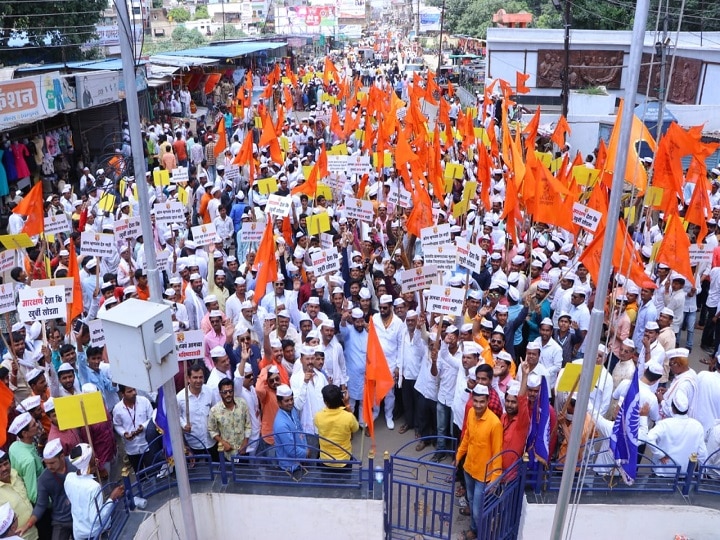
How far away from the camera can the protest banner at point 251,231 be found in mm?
9031

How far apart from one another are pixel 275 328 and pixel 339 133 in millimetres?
10507

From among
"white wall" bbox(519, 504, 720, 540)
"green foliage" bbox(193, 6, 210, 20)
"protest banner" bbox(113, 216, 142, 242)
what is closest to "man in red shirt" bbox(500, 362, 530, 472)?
"white wall" bbox(519, 504, 720, 540)

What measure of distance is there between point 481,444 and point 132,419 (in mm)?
3182

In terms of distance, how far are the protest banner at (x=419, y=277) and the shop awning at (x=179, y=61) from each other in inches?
741

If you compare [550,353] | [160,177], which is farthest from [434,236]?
[160,177]

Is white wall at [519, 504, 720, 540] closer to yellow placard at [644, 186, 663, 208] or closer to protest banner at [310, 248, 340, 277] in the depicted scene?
protest banner at [310, 248, 340, 277]

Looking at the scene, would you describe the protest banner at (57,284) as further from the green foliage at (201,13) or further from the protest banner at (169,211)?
the green foliage at (201,13)

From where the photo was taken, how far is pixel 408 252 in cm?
1056

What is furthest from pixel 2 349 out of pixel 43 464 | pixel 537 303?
pixel 537 303

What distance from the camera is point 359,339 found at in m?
7.43

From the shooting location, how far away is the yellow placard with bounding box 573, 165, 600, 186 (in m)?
10.8

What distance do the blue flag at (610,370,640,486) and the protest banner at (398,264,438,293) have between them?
2606 millimetres

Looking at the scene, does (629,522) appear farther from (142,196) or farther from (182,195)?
(182,195)

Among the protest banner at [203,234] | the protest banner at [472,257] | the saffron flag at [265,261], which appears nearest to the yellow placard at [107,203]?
A: the protest banner at [203,234]
